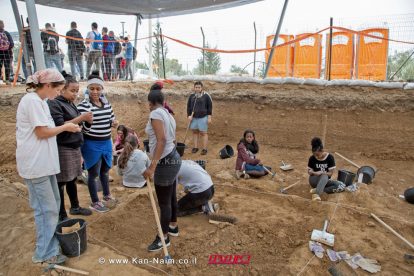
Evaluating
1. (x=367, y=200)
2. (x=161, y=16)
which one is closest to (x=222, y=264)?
(x=367, y=200)

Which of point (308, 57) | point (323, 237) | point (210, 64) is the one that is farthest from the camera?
point (210, 64)

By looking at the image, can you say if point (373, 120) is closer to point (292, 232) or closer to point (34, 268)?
point (292, 232)

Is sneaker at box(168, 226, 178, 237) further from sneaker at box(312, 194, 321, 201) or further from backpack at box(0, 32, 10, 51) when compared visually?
backpack at box(0, 32, 10, 51)

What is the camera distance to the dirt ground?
3.27 metres

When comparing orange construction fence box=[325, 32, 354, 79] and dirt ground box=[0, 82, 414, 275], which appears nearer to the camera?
dirt ground box=[0, 82, 414, 275]

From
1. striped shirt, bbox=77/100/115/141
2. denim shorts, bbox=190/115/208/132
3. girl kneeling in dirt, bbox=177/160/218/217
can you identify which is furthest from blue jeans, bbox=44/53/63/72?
girl kneeling in dirt, bbox=177/160/218/217

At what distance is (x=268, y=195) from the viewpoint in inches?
199

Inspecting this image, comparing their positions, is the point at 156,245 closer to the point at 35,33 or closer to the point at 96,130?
the point at 96,130

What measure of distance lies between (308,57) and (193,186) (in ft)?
26.1

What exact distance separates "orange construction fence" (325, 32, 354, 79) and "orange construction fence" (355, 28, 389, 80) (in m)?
0.22

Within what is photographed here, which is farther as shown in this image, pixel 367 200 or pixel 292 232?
pixel 367 200

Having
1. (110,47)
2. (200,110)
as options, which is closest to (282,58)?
(200,110)

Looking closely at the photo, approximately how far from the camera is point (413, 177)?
6.04m

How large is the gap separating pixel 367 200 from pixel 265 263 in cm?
228
